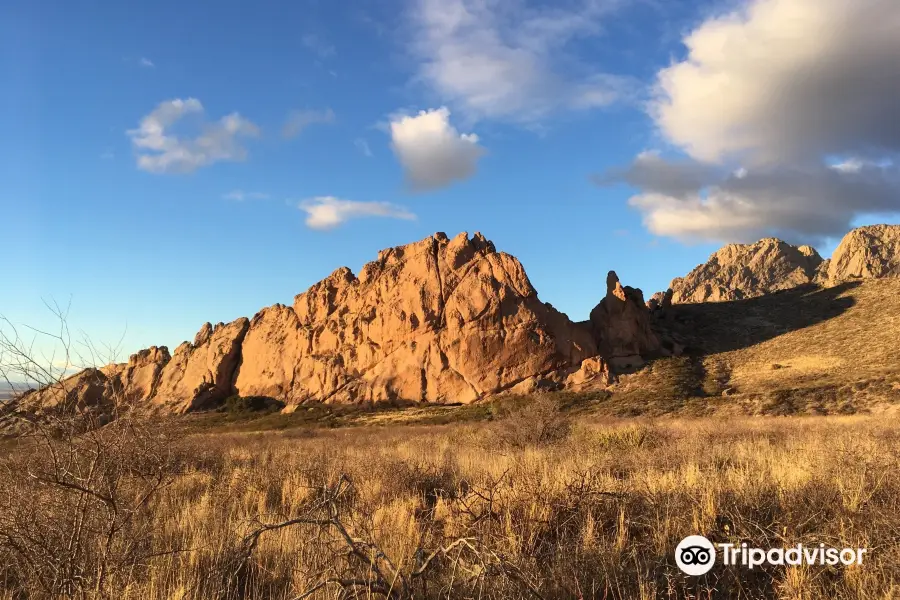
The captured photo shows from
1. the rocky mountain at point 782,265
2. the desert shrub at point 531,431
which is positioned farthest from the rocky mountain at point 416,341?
the rocky mountain at point 782,265

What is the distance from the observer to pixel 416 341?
5959 cm

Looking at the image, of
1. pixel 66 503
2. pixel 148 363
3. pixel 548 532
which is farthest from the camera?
pixel 148 363

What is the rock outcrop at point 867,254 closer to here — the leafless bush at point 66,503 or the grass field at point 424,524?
the grass field at point 424,524

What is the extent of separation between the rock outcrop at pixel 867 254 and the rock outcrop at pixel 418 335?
99.3m

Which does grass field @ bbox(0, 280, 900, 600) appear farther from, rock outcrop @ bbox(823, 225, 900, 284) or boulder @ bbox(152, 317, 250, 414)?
rock outcrop @ bbox(823, 225, 900, 284)

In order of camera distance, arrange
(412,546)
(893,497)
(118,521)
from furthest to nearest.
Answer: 1. (893,497)
2. (412,546)
3. (118,521)

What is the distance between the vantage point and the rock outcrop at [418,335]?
54.6 meters

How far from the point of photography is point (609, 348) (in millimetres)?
56625

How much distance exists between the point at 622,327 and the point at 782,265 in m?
115

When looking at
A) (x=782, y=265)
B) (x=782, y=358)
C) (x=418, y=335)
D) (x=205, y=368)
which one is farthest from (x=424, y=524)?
(x=782, y=265)

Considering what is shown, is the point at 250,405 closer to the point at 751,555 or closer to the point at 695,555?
the point at 695,555

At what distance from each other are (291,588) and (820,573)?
12.6 feet

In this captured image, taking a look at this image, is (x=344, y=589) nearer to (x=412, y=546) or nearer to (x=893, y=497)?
(x=412, y=546)

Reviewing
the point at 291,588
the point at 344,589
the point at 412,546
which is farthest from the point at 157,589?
the point at 412,546
